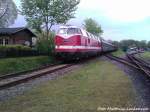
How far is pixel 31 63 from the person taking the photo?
93.1ft

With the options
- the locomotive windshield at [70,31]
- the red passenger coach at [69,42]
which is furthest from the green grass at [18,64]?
the locomotive windshield at [70,31]

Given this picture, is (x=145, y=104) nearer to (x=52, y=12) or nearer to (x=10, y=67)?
(x=10, y=67)

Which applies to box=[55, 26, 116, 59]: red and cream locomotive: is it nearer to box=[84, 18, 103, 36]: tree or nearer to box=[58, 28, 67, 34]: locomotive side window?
box=[58, 28, 67, 34]: locomotive side window

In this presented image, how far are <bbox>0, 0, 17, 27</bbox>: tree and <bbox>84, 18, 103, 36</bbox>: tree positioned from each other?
40699 mm

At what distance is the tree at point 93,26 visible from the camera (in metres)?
122

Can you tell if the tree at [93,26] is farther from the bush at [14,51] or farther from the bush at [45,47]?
the bush at [14,51]

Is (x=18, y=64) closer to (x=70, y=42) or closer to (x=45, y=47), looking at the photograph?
(x=70, y=42)

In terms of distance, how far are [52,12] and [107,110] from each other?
129 feet

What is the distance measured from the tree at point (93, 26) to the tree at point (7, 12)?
4070 centimetres

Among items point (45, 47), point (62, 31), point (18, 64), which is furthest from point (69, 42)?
point (45, 47)

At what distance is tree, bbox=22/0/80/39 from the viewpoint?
4878cm

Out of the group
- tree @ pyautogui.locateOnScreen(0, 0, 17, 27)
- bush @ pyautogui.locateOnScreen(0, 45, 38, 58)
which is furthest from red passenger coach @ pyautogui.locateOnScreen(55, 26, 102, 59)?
tree @ pyautogui.locateOnScreen(0, 0, 17, 27)

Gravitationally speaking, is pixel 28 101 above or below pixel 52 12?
below

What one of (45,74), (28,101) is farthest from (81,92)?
(45,74)
